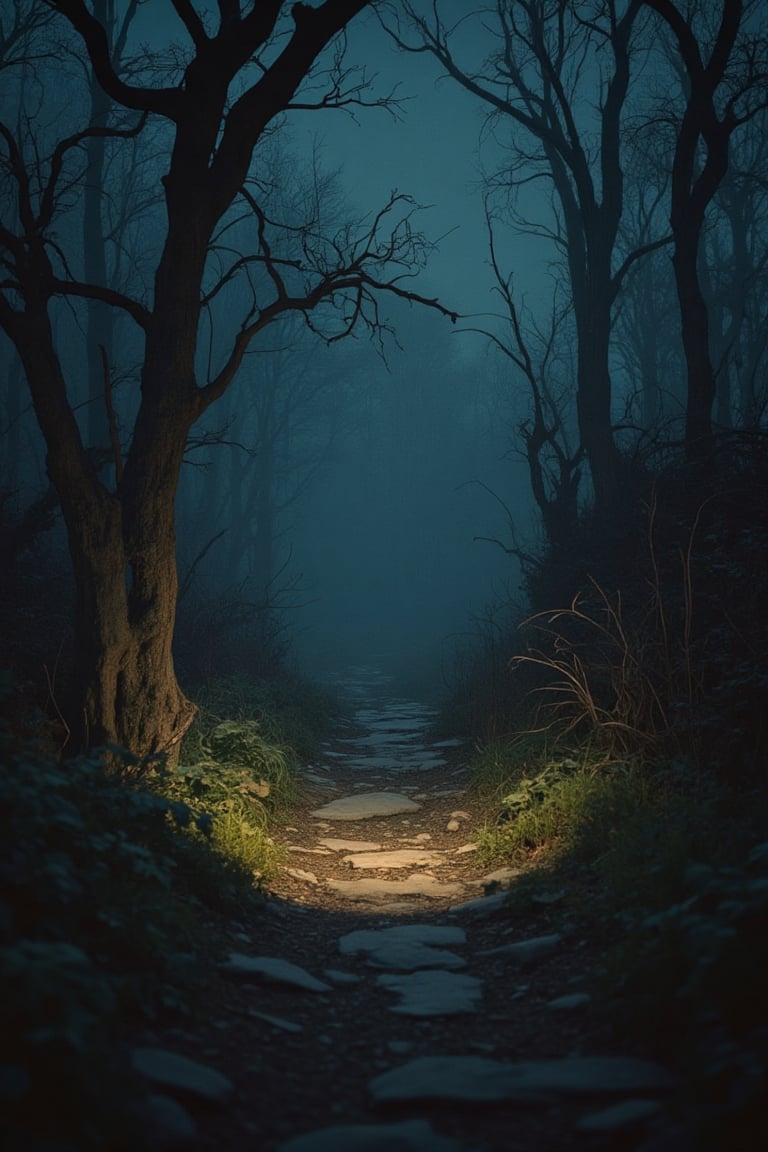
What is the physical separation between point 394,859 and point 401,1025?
249cm

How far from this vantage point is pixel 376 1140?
6.79 ft

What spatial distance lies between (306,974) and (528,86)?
1199 centimetres

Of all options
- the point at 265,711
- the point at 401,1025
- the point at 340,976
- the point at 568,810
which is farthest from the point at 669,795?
the point at 265,711

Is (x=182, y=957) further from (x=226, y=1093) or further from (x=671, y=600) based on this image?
(x=671, y=600)

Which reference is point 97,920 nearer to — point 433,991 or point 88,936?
point 88,936

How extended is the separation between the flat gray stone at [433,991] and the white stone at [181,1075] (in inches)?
40.0

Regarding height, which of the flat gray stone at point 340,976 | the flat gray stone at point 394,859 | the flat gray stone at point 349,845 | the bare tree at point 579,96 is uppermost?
the bare tree at point 579,96

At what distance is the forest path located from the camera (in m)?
2.17

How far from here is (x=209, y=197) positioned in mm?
5516

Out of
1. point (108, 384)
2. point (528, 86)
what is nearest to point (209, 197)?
point (108, 384)

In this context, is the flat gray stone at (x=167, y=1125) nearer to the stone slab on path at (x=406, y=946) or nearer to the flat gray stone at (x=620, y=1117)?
the flat gray stone at (x=620, y=1117)

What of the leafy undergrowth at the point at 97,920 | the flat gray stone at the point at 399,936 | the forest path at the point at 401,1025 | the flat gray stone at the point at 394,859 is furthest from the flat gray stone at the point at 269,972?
the flat gray stone at the point at 394,859

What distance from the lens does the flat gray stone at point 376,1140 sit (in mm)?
2035

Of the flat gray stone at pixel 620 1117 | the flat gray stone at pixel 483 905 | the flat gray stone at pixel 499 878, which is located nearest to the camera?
the flat gray stone at pixel 620 1117
